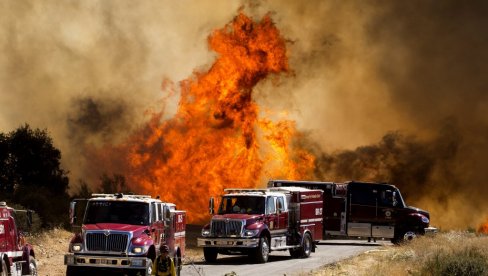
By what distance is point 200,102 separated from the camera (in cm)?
6325

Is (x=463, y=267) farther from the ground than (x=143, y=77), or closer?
closer

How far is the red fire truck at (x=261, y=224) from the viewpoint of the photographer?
3600cm

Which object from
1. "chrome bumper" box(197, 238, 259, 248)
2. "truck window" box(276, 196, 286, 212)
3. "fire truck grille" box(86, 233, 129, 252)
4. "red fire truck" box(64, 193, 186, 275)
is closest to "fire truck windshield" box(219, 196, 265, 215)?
"truck window" box(276, 196, 286, 212)

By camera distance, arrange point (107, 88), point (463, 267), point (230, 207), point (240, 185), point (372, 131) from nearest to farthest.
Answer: point (463, 267)
point (230, 207)
point (240, 185)
point (372, 131)
point (107, 88)

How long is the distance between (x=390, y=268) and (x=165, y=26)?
6072 centimetres

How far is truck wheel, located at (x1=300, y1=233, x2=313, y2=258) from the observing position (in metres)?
39.9

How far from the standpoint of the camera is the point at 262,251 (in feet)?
120

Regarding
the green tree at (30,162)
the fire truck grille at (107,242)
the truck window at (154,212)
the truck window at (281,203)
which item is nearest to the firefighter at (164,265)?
the fire truck grille at (107,242)

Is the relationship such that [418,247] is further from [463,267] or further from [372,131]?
[372,131]

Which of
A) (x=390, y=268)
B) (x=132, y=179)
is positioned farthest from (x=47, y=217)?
(x=390, y=268)

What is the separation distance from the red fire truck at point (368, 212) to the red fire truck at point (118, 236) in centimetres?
1892

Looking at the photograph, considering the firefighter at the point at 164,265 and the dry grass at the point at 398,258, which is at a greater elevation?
the firefighter at the point at 164,265

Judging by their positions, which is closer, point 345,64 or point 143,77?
point 345,64

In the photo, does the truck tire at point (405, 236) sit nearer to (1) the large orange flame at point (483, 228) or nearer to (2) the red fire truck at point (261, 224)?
(2) the red fire truck at point (261, 224)
